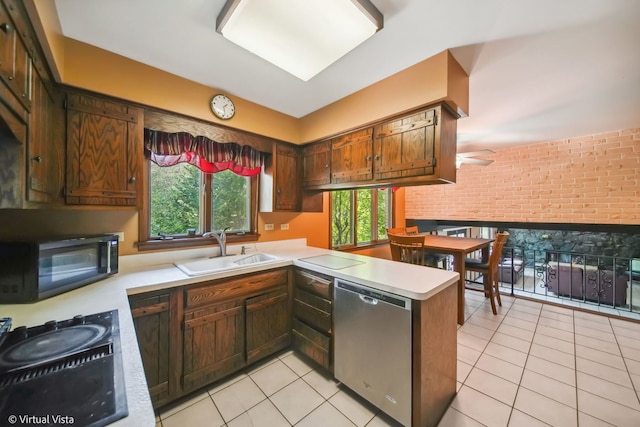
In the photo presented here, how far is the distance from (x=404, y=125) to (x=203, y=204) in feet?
6.68

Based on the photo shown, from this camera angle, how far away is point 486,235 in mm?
4902

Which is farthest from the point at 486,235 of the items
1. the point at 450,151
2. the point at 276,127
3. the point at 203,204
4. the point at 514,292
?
the point at 203,204

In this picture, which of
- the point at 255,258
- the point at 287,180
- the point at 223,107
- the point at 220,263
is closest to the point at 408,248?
the point at 287,180

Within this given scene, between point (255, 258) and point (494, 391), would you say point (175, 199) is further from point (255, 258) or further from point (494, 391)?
point (494, 391)

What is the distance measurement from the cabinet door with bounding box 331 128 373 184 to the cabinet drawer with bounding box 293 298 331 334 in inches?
A: 49.3

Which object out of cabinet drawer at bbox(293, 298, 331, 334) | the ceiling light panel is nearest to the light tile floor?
cabinet drawer at bbox(293, 298, 331, 334)

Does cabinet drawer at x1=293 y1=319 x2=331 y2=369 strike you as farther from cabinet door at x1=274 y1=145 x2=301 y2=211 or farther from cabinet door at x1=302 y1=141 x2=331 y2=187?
cabinet door at x1=302 y1=141 x2=331 y2=187

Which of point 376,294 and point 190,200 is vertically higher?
point 190,200

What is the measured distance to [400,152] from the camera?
1971 mm

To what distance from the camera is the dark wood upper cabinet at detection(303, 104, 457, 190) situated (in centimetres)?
178

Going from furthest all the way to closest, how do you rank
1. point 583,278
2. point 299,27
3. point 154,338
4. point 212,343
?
point 583,278
point 212,343
point 154,338
point 299,27

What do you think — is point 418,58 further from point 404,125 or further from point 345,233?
point 345,233

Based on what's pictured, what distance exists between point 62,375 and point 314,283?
59.0 inches

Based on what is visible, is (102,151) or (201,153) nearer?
(102,151)
